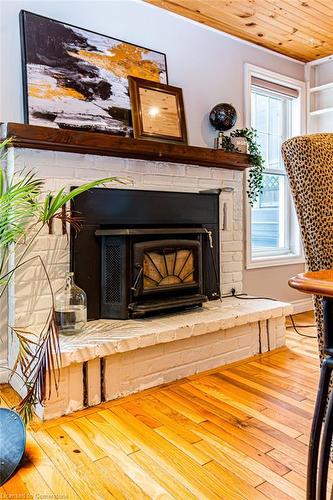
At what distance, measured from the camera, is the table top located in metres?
0.69

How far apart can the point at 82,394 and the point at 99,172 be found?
130 cm

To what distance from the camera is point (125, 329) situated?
7.18 ft

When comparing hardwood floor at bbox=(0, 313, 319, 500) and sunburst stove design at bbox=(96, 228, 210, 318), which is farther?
sunburst stove design at bbox=(96, 228, 210, 318)

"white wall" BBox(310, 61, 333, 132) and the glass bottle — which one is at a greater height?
"white wall" BBox(310, 61, 333, 132)

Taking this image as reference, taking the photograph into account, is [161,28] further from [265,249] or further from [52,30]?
[265,249]

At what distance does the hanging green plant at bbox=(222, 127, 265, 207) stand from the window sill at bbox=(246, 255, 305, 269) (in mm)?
519

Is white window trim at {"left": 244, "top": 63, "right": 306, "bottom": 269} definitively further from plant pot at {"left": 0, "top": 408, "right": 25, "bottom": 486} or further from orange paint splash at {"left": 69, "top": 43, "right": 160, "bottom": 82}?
plant pot at {"left": 0, "top": 408, "right": 25, "bottom": 486}

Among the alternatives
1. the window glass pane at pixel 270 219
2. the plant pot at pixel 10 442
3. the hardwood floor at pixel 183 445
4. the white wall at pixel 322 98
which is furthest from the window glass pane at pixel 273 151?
the plant pot at pixel 10 442

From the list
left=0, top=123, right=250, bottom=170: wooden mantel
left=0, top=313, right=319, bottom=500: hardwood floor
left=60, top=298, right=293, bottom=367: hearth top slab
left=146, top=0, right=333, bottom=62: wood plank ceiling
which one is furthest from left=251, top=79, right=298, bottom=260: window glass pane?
left=0, top=313, right=319, bottom=500: hardwood floor

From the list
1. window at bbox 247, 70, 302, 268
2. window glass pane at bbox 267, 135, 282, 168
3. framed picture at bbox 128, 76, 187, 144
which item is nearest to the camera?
framed picture at bbox 128, 76, 187, 144

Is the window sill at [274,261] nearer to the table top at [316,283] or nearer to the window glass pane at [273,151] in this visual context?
the window glass pane at [273,151]

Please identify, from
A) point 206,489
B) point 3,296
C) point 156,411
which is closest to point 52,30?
point 3,296

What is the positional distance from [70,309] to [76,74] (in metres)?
1.44

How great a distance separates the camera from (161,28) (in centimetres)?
288
